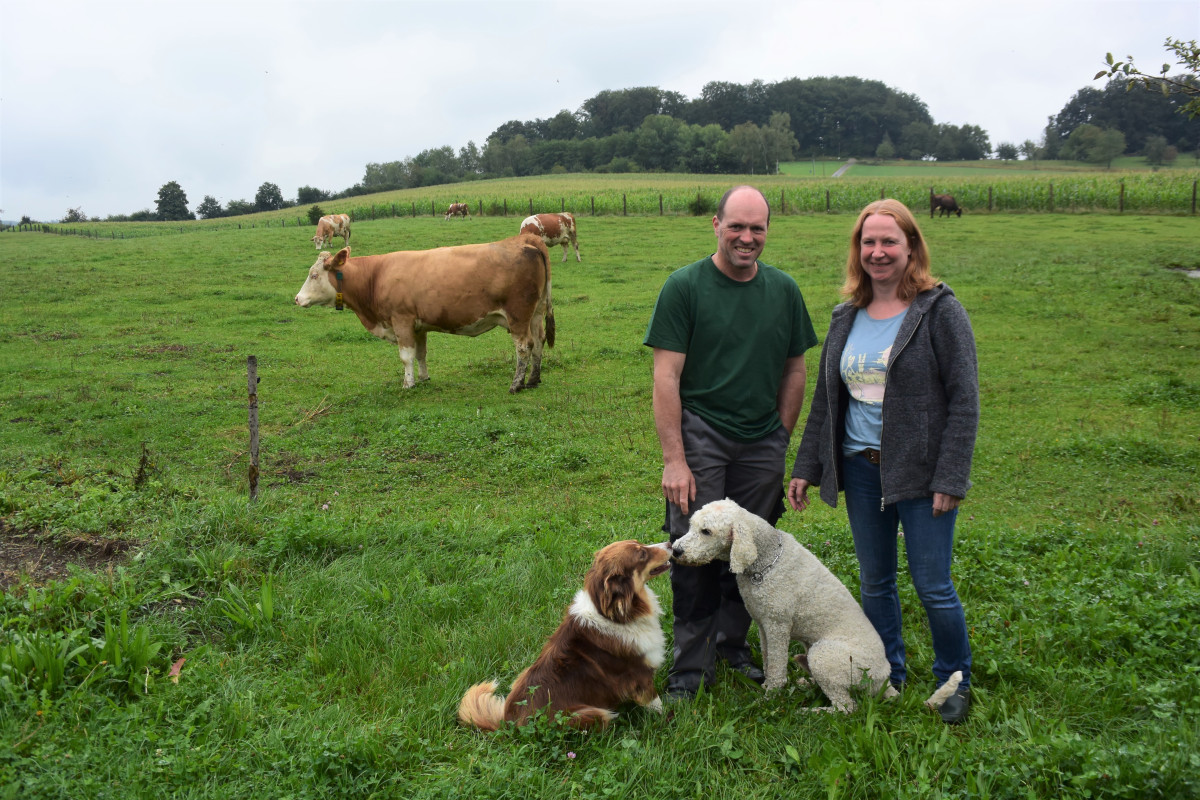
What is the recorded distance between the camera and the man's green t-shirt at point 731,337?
154 inches

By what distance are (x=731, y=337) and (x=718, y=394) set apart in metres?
0.29

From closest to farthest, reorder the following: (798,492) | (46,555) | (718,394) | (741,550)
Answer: (741,550), (718,394), (798,492), (46,555)

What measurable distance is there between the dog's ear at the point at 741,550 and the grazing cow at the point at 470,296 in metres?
8.88

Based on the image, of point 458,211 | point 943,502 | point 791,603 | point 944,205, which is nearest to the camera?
point 943,502

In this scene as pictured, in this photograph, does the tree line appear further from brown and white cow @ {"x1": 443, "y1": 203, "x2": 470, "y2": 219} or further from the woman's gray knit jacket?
the woman's gray knit jacket

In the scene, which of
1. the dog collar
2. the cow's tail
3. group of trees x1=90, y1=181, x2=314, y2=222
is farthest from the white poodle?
group of trees x1=90, y1=181, x2=314, y2=222

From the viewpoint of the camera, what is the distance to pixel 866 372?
3654mm

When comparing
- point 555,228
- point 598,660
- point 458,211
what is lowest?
point 598,660

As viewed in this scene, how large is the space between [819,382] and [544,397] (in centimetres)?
816

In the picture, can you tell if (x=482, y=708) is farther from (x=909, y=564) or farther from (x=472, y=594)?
(x=909, y=564)

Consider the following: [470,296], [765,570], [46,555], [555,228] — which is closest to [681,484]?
[765,570]

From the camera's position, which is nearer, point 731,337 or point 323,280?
point 731,337

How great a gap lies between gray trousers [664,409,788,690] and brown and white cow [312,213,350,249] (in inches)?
1064

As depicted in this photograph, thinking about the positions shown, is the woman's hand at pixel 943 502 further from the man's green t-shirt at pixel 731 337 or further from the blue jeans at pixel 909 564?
the man's green t-shirt at pixel 731 337
